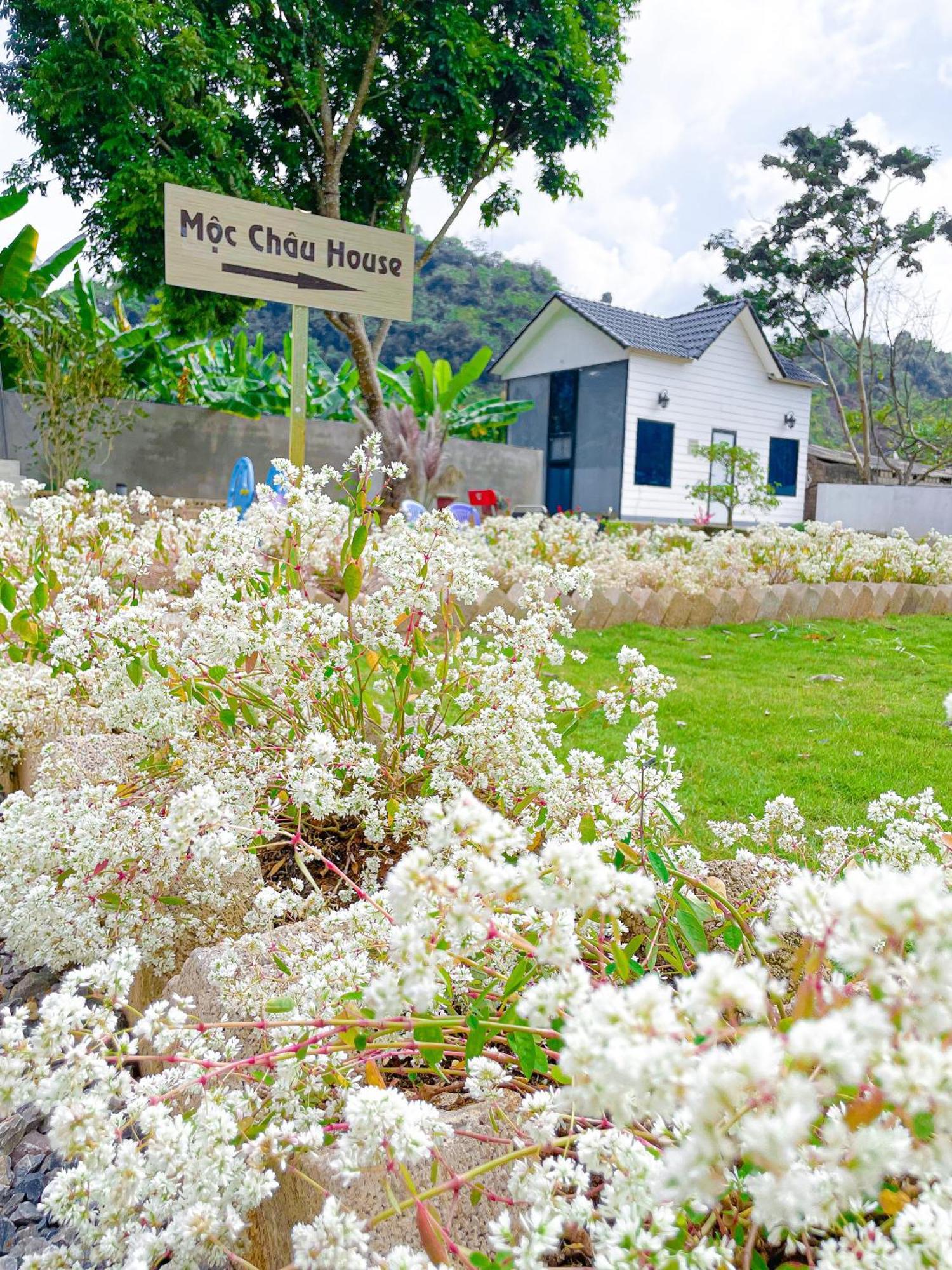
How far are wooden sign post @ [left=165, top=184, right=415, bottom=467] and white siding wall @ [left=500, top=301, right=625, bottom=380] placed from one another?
1225 cm

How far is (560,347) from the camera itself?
58.9ft

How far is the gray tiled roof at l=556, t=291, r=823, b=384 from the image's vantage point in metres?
16.6

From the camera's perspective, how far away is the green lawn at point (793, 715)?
301 cm

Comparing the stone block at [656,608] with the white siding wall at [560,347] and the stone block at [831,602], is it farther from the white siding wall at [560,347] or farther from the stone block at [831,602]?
the white siding wall at [560,347]

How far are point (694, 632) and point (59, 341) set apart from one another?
7.21 meters

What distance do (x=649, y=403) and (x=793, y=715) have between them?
44.5 feet

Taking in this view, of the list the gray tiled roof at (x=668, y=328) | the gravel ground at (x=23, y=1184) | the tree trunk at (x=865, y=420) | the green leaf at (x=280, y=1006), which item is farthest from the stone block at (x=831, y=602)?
the tree trunk at (x=865, y=420)

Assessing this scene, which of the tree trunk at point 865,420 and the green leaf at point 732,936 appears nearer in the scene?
the green leaf at point 732,936

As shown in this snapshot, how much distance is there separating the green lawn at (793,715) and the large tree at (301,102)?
5.79m

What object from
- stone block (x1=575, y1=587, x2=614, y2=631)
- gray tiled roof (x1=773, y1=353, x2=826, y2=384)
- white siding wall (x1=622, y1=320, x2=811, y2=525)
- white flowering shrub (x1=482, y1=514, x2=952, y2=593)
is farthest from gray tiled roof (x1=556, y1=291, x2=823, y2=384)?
stone block (x1=575, y1=587, x2=614, y2=631)

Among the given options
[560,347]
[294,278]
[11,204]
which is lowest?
[294,278]

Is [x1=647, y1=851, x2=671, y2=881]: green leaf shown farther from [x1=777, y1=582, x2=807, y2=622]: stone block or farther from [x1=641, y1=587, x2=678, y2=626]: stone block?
[x1=777, y1=582, x2=807, y2=622]: stone block

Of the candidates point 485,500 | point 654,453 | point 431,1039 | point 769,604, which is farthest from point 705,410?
point 431,1039

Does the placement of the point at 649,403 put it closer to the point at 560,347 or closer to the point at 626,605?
the point at 560,347
